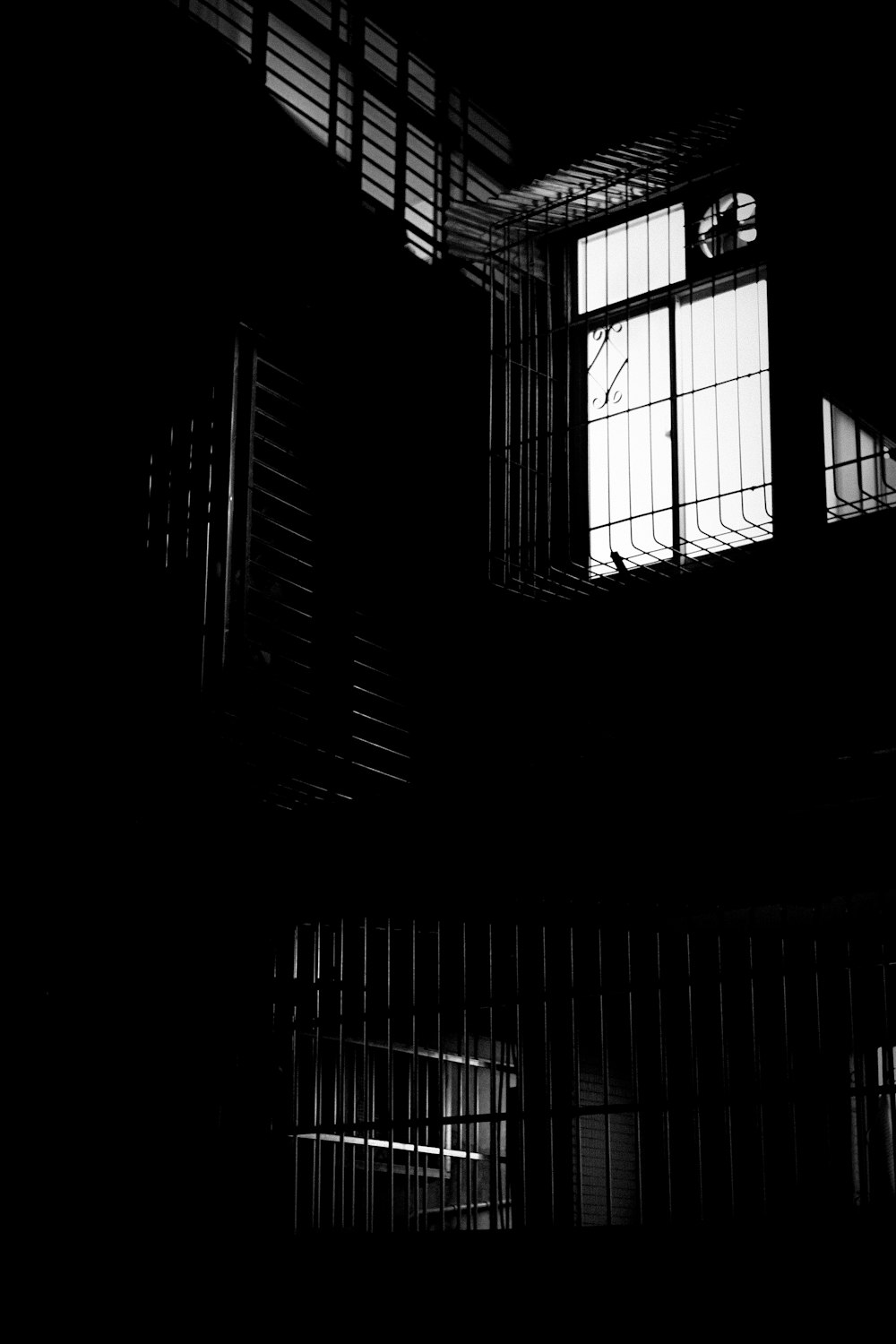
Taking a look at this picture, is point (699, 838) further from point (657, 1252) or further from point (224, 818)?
point (224, 818)

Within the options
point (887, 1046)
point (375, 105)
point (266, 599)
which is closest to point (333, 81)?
point (375, 105)

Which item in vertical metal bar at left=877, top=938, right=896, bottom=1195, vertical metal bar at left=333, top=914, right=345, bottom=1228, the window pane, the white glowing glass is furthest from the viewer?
the white glowing glass

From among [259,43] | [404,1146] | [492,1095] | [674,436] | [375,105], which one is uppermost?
[375,105]

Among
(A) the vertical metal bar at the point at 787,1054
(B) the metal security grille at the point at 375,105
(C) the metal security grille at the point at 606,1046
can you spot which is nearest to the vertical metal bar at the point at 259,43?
(B) the metal security grille at the point at 375,105

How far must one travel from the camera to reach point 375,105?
20.7ft

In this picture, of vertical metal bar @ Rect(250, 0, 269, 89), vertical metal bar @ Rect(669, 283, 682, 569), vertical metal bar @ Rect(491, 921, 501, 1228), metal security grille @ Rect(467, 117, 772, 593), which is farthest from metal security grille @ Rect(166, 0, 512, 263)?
vertical metal bar @ Rect(491, 921, 501, 1228)

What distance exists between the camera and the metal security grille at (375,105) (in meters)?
5.84

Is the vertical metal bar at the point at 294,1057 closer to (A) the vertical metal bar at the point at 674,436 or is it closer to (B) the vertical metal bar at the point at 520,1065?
(B) the vertical metal bar at the point at 520,1065

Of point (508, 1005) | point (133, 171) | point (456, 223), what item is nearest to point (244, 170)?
point (133, 171)

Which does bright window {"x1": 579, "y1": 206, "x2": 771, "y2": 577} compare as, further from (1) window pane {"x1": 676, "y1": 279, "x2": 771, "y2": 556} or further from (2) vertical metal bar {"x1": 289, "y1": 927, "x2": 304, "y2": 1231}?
(2) vertical metal bar {"x1": 289, "y1": 927, "x2": 304, "y2": 1231}

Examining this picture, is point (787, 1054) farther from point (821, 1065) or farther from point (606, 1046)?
point (606, 1046)

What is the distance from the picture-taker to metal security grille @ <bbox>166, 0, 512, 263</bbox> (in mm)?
5840

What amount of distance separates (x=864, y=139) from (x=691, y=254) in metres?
0.80

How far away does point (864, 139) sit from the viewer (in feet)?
18.5
